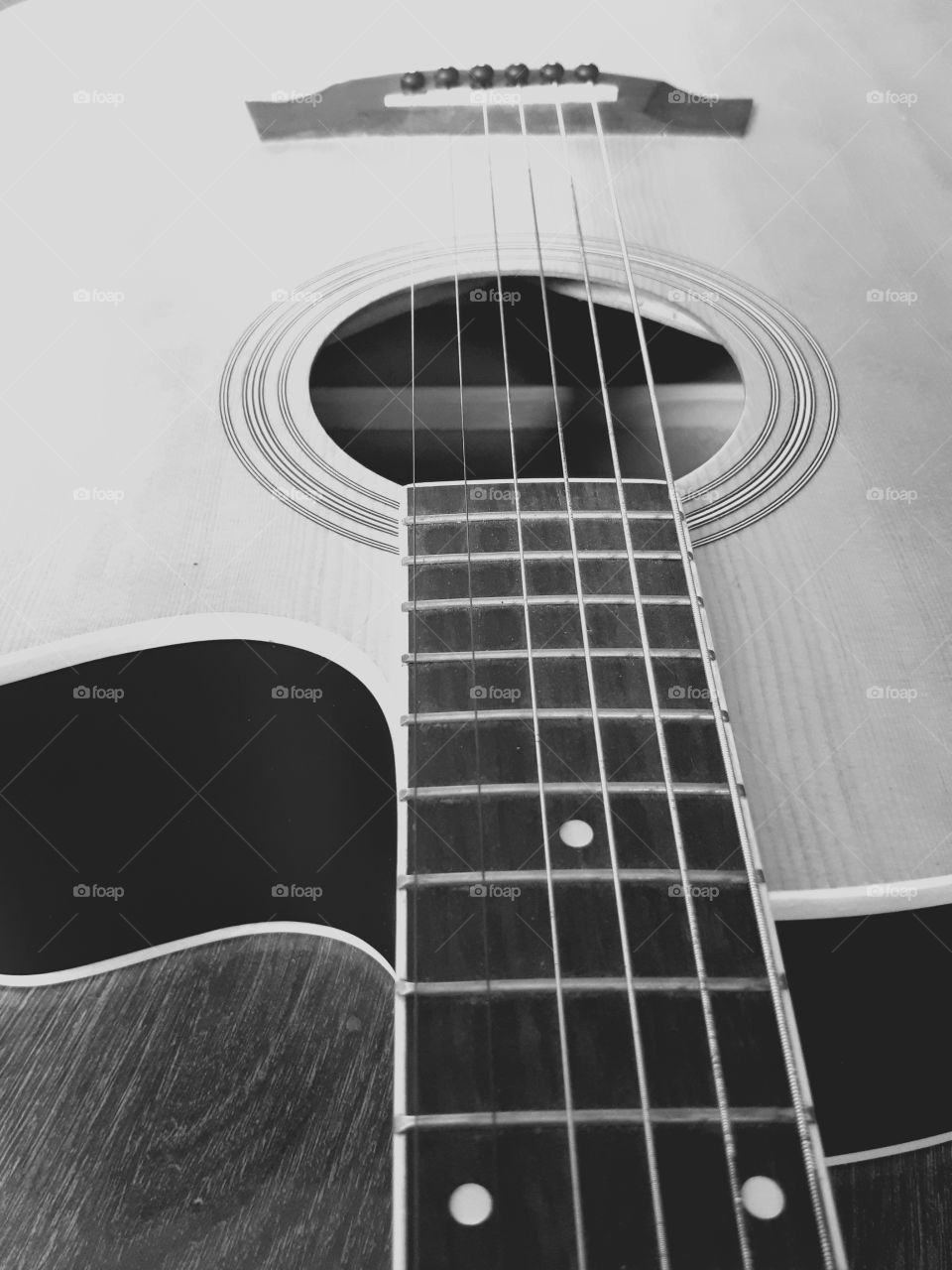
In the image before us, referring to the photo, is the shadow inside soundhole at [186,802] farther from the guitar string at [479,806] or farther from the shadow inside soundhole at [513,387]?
the shadow inside soundhole at [513,387]

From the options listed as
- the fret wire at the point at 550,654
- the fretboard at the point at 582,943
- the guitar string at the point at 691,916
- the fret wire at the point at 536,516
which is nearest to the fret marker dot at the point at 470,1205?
the fretboard at the point at 582,943

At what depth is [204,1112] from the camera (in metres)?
0.86

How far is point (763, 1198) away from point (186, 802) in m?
0.59

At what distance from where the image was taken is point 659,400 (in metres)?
0.93

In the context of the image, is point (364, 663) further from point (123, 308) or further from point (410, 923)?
point (123, 308)

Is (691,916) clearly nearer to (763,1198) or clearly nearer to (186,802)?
(763,1198)

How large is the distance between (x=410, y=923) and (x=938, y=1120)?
58 cm

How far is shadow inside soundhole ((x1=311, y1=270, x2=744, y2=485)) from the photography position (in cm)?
90

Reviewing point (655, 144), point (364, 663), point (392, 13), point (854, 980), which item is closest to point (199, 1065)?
point (364, 663)

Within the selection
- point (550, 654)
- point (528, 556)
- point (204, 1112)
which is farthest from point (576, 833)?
point (204, 1112)

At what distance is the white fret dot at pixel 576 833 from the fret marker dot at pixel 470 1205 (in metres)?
0.18

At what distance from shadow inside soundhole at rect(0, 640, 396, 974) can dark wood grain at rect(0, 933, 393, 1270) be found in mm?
55

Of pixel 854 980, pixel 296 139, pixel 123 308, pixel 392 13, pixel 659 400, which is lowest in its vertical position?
pixel 854 980

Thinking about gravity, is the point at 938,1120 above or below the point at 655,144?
below
